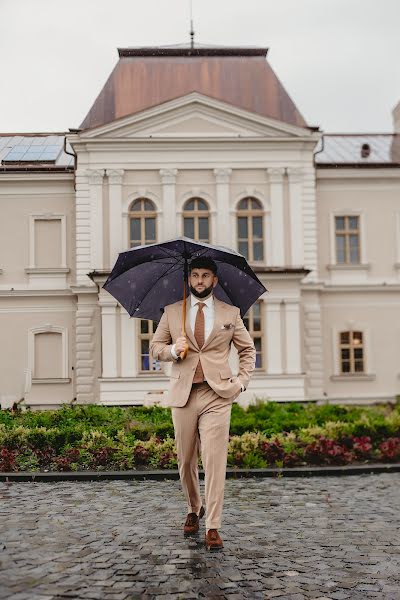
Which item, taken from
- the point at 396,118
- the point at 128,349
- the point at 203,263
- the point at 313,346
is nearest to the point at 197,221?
the point at 128,349

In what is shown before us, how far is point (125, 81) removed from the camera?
85.0ft

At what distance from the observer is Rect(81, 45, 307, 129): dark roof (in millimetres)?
25344

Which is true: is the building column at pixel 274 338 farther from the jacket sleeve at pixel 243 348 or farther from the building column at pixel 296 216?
the jacket sleeve at pixel 243 348

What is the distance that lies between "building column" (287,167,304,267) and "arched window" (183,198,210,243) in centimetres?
265

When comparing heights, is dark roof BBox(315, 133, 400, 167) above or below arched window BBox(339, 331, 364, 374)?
above

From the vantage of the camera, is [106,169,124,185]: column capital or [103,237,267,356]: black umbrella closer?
[103,237,267,356]: black umbrella

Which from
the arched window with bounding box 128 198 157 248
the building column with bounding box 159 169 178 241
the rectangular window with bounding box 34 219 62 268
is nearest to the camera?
the building column with bounding box 159 169 178 241

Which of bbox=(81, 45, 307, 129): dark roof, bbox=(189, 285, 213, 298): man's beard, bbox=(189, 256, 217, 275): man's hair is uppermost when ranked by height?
bbox=(81, 45, 307, 129): dark roof

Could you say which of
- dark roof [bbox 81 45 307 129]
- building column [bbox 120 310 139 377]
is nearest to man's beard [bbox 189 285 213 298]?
building column [bbox 120 310 139 377]

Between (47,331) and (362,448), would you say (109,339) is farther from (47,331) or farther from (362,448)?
(362,448)

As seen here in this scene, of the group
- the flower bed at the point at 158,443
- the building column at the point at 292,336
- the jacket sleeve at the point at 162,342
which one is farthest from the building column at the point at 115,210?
the jacket sleeve at the point at 162,342

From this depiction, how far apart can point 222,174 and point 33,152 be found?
7752mm

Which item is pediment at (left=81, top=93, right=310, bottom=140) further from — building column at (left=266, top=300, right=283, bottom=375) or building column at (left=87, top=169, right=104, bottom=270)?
building column at (left=266, top=300, right=283, bottom=375)

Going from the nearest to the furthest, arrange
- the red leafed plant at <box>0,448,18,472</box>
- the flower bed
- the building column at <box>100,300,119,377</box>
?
the red leafed plant at <box>0,448,18,472</box>, the flower bed, the building column at <box>100,300,119,377</box>
